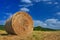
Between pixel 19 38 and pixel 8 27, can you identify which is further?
pixel 8 27

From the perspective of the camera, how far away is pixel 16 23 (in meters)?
13.4

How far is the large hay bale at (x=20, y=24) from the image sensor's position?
13.1m

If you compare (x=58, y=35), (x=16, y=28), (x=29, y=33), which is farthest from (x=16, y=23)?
(x=58, y=35)

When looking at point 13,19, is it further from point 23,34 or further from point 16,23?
point 23,34

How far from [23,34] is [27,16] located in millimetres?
1453

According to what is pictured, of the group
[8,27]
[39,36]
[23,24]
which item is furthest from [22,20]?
[39,36]

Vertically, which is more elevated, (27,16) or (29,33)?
(27,16)

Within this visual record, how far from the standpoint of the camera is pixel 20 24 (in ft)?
44.8

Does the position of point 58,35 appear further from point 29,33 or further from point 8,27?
point 8,27

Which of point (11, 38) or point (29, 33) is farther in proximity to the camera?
point (29, 33)

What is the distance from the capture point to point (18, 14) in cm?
1355

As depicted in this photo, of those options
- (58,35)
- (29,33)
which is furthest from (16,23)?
(58,35)

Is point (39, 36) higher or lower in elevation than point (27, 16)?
lower

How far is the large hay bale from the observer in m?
13.1
